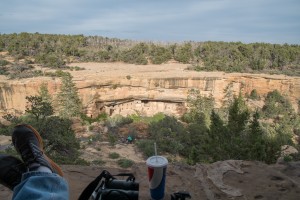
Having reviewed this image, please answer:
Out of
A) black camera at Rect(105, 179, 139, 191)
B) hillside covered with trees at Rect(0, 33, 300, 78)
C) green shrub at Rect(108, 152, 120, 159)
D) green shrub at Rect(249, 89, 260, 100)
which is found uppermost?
hillside covered with trees at Rect(0, 33, 300, 78)

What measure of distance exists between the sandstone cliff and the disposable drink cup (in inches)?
807

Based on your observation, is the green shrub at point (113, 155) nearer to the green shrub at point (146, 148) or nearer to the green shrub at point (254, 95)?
the green shrub at point (146, 148)

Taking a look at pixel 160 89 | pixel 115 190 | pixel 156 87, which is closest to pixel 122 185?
pixel 115 190

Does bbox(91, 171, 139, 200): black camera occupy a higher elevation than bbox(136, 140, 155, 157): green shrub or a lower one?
higher

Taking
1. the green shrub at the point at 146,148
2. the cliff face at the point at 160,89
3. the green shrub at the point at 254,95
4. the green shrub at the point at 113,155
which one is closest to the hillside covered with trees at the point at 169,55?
the cliff face at the point at 160,89

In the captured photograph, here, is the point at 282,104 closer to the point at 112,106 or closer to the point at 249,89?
the point at 249,89

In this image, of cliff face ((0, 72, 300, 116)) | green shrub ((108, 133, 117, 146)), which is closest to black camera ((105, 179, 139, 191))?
green shrub ((108, 133, 117, 146))

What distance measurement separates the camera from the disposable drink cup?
219 cm

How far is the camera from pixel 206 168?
11.6 feet

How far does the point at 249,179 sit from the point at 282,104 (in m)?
22.8

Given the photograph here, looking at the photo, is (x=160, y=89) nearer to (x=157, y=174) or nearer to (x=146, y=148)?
(x=146, y=148)

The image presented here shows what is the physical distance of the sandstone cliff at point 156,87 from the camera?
914 inches

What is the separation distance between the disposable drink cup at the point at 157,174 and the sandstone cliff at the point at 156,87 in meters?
20.5

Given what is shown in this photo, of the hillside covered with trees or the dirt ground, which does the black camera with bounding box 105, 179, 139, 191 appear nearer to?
the dirt ground
